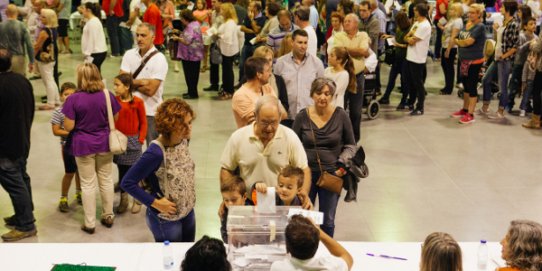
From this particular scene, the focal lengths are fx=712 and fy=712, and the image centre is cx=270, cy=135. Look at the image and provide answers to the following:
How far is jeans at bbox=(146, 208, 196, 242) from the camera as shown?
14.0ft

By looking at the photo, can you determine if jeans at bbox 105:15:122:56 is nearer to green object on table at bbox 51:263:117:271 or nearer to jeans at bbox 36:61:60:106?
jeans at bbox 36:61:60:106

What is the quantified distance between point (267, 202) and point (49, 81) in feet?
20.2

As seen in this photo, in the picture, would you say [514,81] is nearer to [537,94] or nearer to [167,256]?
[537,94]

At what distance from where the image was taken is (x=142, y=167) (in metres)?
4.05

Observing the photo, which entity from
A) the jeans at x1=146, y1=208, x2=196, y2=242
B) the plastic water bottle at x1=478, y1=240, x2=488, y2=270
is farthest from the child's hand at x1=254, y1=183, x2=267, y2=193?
the plastic water bottle at x1=478, y1=240, x2=488, y2=270

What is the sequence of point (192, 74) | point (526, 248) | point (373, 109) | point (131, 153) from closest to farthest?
point (526, 248)
point (131, 153)
point (373, 109)
point (192, 74)

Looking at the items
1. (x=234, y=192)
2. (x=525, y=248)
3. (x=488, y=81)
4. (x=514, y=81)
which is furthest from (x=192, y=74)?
(x=525, y=248)

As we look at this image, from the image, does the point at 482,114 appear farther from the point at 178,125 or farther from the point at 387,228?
the point at 178,125

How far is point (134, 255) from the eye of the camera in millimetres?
4141

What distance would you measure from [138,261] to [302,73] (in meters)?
2.85

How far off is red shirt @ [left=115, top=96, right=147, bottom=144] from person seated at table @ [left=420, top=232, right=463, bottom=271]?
3273 mm

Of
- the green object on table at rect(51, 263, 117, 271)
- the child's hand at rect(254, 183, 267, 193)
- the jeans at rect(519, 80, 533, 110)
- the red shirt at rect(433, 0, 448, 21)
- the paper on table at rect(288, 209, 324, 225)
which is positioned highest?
the red shirt at rect(433, 0, 448, 21)

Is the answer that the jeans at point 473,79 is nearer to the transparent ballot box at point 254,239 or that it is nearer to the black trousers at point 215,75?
the black trousers at point 215,75

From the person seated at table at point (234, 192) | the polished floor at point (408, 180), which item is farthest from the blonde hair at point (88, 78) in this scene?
the person seated at table at point (234, 192)
